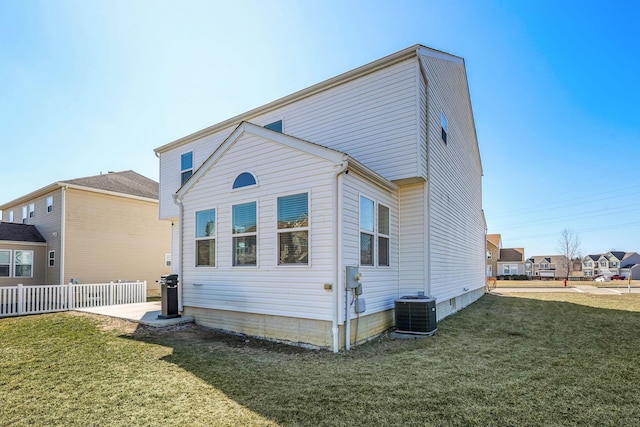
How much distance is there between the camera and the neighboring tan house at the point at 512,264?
49531 mm

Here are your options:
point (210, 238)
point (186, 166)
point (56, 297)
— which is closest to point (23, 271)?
point (56, 297)

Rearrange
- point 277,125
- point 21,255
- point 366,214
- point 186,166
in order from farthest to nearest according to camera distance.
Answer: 1. point 21,255
2. point 186,166
3. point 277,125
4. point 366,214

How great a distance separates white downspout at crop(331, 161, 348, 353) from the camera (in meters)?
6.08

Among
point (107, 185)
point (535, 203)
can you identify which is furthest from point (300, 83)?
point (535, 203)

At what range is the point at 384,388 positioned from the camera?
13.8 feet

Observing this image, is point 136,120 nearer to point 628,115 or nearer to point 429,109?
point 429,109

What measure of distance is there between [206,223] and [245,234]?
1484mm

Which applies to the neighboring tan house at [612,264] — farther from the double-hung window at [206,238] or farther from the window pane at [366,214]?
the double-hung window at [206,238]

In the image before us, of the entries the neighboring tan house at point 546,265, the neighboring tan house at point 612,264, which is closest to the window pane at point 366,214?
the neighboring tan house at point 546,265

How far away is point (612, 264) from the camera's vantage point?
69875mm

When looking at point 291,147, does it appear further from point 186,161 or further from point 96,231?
point 96,231

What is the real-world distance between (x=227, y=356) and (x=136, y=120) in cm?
981

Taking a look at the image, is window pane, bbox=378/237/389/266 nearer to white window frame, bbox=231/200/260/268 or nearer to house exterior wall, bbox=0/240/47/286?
white window frame, bbox=231/200/260/268

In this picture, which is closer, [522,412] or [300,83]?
[522,412]
